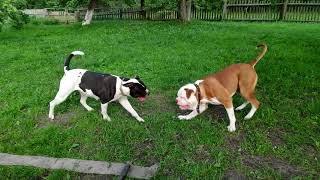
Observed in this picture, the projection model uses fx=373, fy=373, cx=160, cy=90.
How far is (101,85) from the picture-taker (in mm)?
6176

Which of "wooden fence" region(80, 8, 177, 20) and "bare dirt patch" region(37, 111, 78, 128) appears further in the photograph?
"wooden fence" region(80, 8, 177, 20)

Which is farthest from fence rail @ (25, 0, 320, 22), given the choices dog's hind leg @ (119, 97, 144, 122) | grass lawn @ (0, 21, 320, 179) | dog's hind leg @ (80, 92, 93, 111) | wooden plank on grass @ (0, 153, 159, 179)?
wooden plank on grass @ (0, 153, 159, 179)

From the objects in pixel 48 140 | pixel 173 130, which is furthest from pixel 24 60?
pixel 173 130

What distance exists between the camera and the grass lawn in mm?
5105

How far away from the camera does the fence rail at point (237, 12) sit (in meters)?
22.1

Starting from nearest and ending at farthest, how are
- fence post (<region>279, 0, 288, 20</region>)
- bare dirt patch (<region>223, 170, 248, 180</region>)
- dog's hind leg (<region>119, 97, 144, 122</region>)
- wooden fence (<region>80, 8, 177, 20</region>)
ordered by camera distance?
bare dirt patch (<region>223, 170, 248, 180</region>) < dog's hind leg (<region>119, 97, 144, 122</region>) < fence post (<region>279, 0, 288, 20</region>) < wooden fence (<region>80, 8, 177, 20</region>)

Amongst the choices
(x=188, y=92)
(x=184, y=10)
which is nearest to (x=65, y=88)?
(x=188, y=92)

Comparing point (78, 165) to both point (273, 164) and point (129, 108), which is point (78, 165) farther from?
point (273, 164)

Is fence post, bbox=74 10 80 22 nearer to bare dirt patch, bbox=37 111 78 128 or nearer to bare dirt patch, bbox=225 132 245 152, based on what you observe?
bare dirt patch, bbox=37 111 78 128

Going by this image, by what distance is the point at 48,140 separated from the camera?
230 inches

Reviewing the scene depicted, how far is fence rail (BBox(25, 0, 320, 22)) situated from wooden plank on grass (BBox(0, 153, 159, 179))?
18.4 m

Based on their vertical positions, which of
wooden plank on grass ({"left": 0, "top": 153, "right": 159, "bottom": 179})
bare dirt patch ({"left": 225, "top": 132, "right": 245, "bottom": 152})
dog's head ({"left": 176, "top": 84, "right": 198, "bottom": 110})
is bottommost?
wooden plank on grass ({"left": 0, "top": 153, "right": 159, "bottom": 179})

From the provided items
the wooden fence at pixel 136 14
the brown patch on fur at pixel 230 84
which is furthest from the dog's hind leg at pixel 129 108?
the wooden fence at pixel 136 14

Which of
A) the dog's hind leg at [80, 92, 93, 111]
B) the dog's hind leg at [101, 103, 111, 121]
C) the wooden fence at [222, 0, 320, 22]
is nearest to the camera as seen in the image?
the dog's hind leg at [101, 103, 111, 121]
